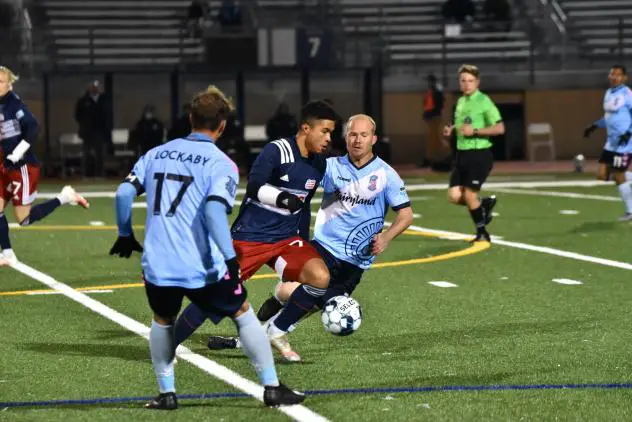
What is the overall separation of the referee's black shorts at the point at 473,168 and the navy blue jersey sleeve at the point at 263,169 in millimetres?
7911

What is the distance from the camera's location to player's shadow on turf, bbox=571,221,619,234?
18.6 meters

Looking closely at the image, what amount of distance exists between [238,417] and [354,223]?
8.54 ft

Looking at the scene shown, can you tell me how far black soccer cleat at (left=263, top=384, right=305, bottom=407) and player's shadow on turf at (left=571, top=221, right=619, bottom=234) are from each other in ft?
36.5

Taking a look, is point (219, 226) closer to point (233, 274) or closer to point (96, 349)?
point (233, 274)

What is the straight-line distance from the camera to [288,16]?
37.7 meters

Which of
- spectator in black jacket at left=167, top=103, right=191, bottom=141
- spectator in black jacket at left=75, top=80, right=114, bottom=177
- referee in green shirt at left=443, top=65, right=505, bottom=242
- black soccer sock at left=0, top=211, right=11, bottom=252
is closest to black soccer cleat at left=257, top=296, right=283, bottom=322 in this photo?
black soccer sock at left=0, top=211, right=11, bottom=252

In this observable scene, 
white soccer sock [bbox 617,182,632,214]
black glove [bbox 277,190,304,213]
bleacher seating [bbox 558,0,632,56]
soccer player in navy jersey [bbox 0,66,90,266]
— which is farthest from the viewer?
bleacher seating [bbox 558,0,632,56]

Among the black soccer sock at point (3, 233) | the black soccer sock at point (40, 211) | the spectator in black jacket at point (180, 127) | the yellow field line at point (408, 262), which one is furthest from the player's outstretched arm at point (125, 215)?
the spectator in black jacket at point (180, 127)

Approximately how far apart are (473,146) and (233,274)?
10119mm

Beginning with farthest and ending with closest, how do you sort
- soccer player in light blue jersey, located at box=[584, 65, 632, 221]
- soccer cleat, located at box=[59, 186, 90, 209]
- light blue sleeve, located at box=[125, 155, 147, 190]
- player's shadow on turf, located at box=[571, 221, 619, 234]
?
soccer player in light blue jersey, located at box=[584, 65, 632, 221] → player's shadow on turf, located at box=[571, 221, 619, 234] → soccer cleat, located at box=[59, 186, 90, 209] → light blue sleeve, located at box=[125, 155, 147, 190]

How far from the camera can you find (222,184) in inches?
298

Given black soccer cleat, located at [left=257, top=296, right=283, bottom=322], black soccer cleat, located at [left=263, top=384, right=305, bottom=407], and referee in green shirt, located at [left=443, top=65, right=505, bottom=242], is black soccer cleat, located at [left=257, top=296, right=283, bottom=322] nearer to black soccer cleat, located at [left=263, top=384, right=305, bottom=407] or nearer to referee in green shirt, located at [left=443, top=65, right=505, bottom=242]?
black soccer cleat, located at [left=263, top=384, right=305, bottom=407]

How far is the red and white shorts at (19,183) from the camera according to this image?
15391 millimetres

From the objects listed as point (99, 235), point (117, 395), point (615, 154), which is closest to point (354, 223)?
point (117, 395)
